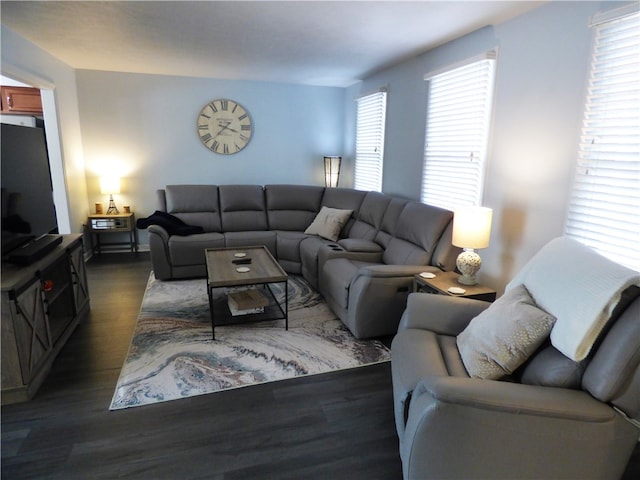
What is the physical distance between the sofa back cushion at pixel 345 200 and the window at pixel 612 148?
8.22 feet

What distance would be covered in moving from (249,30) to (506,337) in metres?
2.86

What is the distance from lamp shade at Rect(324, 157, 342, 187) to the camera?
5593mm

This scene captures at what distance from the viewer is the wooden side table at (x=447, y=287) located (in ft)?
8.13

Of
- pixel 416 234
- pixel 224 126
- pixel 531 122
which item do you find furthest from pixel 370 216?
pixel 224 126

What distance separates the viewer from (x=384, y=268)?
281cm

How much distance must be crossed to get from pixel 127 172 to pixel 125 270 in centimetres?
147

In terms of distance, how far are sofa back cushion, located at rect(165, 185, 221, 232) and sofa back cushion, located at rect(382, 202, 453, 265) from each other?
2301 mm

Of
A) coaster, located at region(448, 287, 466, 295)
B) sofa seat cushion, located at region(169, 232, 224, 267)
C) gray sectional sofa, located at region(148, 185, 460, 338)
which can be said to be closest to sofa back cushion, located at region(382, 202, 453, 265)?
gray sectional sofa, located at region(148, 185, 460, 338)

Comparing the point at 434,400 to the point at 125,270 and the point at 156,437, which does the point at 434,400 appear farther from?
the point at 125,270

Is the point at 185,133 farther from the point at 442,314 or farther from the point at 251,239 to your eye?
the point at 442,314

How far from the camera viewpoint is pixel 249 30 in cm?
298

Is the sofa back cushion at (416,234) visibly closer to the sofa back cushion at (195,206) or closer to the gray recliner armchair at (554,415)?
the gray recliner armchair at (554,415)

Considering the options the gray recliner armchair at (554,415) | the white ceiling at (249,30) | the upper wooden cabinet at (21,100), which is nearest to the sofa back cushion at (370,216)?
the white ceiling at (249,30)

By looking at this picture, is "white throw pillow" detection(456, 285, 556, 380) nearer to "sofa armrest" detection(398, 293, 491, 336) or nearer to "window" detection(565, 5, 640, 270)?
"sofa armrest" detection(398, 293, 491, 336)
